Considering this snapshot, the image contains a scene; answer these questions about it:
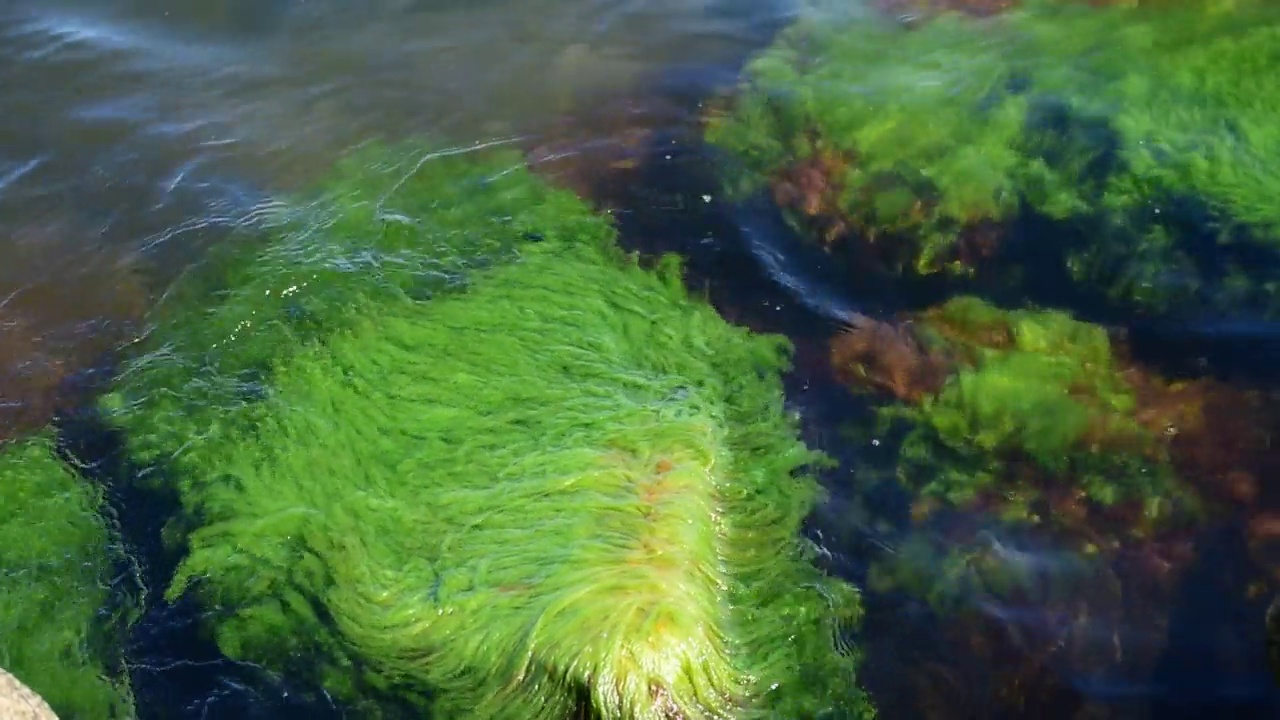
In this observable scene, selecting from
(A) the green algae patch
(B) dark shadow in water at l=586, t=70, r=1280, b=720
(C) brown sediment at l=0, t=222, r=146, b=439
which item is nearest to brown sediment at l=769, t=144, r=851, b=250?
(B) dark shadow in water at l=586, t=70, r=1280, b=720

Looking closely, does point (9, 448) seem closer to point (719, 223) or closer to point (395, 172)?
point (395, 172)

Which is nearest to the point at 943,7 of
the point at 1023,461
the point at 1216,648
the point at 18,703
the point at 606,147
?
the point at 606,147

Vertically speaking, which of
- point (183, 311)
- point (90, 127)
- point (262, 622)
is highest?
point (90, 127)

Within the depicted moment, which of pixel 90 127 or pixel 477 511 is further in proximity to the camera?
pixel 90 127

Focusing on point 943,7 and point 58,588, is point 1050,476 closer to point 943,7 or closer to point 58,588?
point 943,7

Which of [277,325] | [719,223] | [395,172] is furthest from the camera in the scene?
[395,172]

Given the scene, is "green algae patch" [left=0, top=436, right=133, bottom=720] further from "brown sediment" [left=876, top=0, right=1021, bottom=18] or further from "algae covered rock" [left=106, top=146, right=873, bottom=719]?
"brown sediment" [left=876, top=0, right=1021, bottom=18]

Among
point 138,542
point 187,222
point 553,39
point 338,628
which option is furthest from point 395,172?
point 338,628

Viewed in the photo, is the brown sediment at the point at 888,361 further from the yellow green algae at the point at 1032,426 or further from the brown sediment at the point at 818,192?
the brown sediment at the point at 818,192
